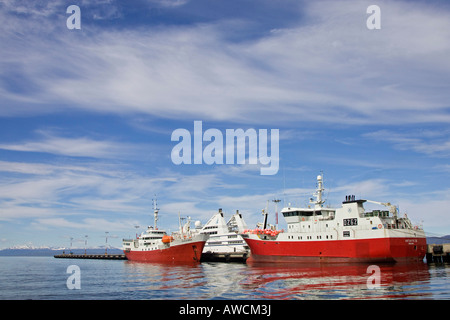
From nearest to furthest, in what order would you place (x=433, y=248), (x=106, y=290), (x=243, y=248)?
(x=106, y=290) < (x=433, y=248) < (x=243, y=248)

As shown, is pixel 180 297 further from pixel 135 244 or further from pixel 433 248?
pixel 135 244

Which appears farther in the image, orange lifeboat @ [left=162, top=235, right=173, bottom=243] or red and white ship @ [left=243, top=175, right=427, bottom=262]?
orange lifeboat @ [left=162, top=235, right=173, bottom=243]

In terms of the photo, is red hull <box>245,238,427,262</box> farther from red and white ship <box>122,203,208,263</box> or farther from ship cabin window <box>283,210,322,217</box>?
red and white ship <box>122,203,208,263</box>

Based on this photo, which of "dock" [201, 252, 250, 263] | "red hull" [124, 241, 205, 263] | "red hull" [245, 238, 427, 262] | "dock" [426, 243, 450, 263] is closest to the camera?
"red hull" [245, 238, 427, 262]

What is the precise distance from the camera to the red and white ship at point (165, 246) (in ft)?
247

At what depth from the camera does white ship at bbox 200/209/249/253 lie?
86562 millimetres

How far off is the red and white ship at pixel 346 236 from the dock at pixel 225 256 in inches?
712

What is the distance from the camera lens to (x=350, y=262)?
50.6m

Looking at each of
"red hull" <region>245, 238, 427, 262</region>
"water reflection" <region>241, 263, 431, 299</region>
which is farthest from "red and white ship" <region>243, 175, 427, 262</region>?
"water reflection" <region>241, 263, 431, 299</region>

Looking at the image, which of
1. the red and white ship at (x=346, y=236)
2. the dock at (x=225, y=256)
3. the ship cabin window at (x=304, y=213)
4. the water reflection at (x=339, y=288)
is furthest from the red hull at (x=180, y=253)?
the water reflection at (x=339, y=288)

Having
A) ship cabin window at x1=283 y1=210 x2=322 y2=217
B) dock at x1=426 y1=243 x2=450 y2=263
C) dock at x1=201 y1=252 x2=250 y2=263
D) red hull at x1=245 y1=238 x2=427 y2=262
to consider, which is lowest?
dock at x1=201 y1=252 x2=250 y2=263

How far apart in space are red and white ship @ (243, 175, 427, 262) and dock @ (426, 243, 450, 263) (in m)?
10.4
